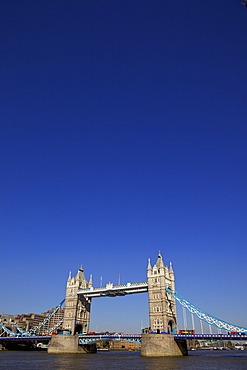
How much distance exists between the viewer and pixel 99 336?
6725 centimetres

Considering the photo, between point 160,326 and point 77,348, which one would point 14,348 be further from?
point 160,326

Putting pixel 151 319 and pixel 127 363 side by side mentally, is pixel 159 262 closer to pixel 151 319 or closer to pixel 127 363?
pixel 151 319

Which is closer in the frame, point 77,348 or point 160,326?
point 160,326

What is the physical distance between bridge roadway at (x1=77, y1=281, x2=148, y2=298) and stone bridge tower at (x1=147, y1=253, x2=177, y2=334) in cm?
303

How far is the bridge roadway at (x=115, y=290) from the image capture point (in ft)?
237

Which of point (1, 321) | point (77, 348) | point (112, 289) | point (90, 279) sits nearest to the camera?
point (77, 348)

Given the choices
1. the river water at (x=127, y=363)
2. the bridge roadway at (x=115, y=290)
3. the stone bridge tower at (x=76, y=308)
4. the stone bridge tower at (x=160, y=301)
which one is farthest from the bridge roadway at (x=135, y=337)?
the bridge roadway at (x=115, y=290)

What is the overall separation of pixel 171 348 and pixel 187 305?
14.8m

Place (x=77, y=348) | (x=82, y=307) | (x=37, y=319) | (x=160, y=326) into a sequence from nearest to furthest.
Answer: (x=160, y=326) → (x=77, y=348) → (x=82, y=307) → (x=37, y=319)

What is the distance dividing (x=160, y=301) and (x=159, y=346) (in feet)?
42.0

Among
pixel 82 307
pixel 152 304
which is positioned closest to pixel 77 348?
pixel 82 307

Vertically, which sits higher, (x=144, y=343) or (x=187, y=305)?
(x=187, y=305)

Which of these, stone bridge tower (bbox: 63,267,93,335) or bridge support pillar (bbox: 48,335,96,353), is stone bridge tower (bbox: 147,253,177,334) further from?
stone bridge tower (bbox: 63,267,93,335)

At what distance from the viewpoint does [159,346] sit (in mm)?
54531
